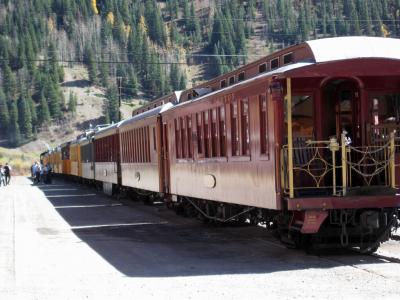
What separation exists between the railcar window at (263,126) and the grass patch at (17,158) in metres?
105

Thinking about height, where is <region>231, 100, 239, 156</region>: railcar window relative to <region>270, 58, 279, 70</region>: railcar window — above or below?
below

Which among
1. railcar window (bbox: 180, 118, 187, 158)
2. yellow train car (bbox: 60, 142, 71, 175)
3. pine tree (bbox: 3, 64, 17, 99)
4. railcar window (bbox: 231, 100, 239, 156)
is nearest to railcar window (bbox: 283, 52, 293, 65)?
railcar window (bbox: 231, 100, 239, 156)

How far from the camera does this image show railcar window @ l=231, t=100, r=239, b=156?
1369cm

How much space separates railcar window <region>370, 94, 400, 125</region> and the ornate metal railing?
392mm

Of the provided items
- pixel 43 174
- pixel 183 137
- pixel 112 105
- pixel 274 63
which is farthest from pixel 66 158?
pixel 112 105

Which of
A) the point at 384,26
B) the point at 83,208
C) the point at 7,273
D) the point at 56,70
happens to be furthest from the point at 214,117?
the point at 56,70

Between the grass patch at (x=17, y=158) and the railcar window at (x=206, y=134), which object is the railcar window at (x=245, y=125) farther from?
the grass patch at (x=17, y=158)

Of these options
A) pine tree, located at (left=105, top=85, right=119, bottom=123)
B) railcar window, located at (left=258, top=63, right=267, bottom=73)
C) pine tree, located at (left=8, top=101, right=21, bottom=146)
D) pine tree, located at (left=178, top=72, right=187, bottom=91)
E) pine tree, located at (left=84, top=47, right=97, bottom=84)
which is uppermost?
pine tree, located at (left=84, top=47, right=97, bottom=84)

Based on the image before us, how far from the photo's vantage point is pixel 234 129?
13883mm

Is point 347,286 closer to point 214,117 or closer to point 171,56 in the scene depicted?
point 214,117

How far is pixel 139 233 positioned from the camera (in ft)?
57.6

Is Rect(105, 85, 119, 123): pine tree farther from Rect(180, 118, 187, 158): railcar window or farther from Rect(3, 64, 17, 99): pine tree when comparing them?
Rect(180, 118, 187, 158): railcar window

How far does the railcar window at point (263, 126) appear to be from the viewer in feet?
40.1

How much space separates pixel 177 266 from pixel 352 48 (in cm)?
420
